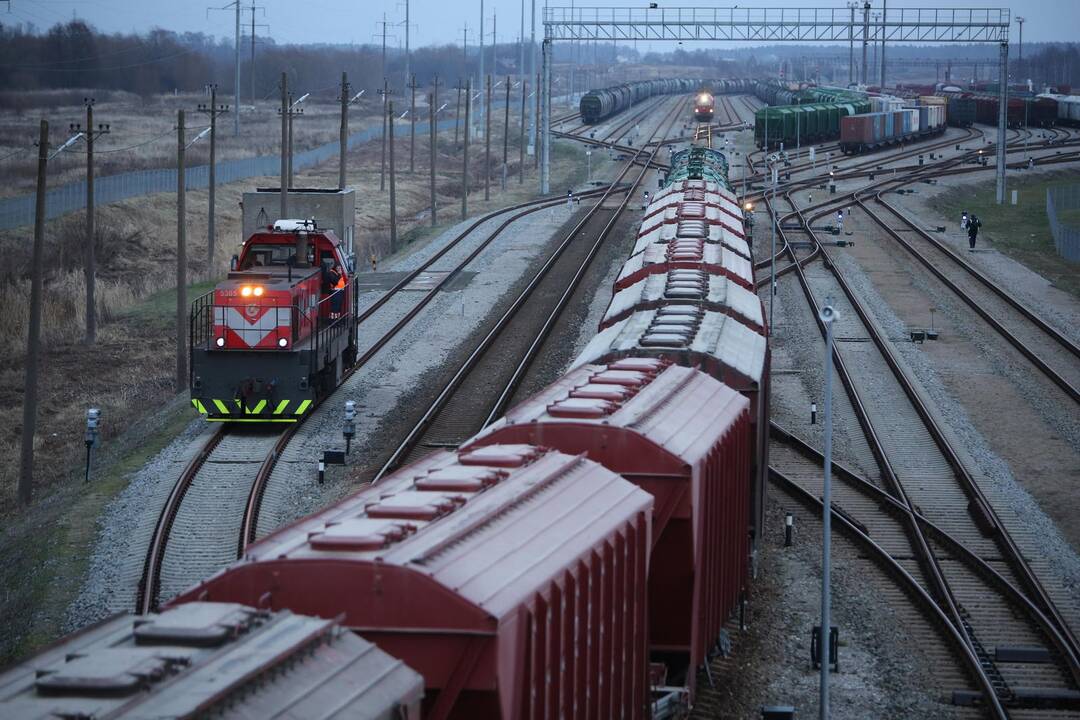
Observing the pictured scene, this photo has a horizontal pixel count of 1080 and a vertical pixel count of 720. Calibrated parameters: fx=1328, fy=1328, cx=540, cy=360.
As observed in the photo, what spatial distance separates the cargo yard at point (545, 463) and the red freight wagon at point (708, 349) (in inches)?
3.2

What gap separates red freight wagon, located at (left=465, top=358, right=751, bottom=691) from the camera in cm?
Result: 1206

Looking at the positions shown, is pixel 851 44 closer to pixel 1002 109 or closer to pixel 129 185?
pixel 1002 109

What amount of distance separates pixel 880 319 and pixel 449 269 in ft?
46.1

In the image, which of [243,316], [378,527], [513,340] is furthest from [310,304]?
[378,527]

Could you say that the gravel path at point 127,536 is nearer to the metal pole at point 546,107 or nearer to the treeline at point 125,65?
the metal pole at point 546,107

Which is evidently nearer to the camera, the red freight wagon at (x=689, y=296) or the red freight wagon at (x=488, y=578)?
the red freight wagon at (x=488, y=578)

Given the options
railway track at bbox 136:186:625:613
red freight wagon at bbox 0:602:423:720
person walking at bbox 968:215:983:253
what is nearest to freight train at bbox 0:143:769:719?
red freight wagon at bbox 0:602:423:720

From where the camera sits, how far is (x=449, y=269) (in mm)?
43094

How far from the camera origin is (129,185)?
59.5 m

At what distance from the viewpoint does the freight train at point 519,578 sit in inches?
282

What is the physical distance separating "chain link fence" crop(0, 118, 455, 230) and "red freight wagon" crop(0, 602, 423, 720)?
4598 centimetres

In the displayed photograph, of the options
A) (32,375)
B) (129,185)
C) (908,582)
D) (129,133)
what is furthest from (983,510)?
(129,133)

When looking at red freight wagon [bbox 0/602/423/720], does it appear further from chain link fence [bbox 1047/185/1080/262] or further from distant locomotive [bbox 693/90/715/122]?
distant locomotive [bbox 693/90/715/122]

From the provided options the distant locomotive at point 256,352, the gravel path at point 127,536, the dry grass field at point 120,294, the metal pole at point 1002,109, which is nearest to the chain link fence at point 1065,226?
the metal pole at point 1002,109
